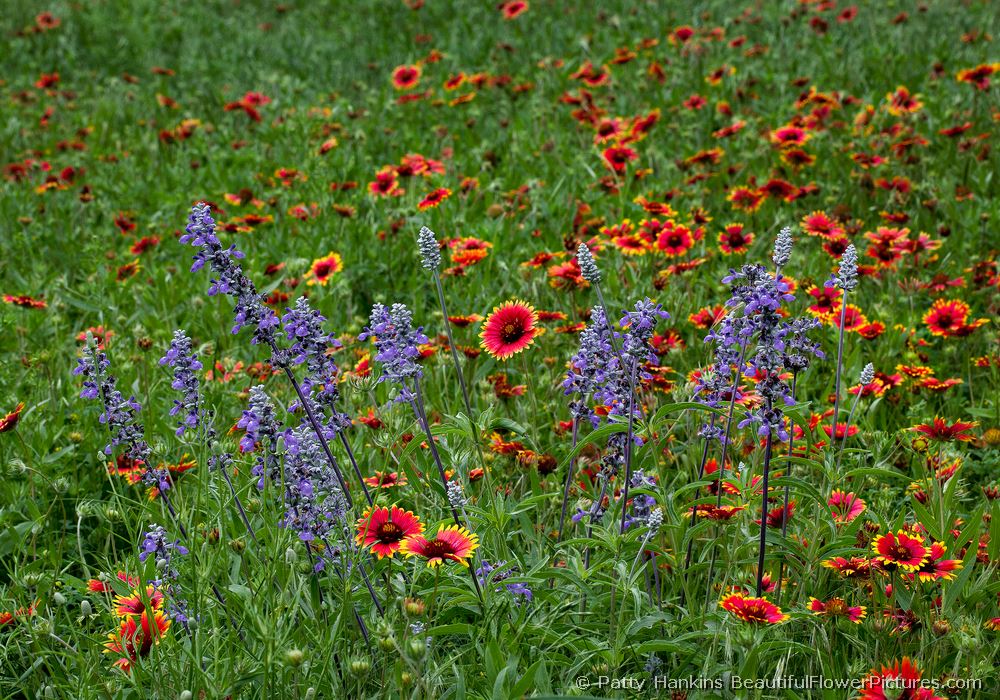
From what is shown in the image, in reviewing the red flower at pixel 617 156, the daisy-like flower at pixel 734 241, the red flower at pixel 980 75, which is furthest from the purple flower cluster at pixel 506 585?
the red flower at pixel 980 75

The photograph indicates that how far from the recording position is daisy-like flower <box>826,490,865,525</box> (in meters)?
2.22

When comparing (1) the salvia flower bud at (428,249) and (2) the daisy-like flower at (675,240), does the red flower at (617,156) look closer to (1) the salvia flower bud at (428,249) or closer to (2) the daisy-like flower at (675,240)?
(2) the daisy-like flower at (675,240)

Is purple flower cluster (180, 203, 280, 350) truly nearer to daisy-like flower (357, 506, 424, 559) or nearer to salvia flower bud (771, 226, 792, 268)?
daisy-like flower (357, 506, 424, 559)

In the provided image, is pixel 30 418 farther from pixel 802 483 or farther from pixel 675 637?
pixel 802 483

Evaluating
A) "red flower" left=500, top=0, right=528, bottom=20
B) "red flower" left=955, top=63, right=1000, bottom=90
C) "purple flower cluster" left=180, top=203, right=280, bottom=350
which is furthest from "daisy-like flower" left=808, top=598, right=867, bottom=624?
"red flower" left=500, top=0, right=528, bottom=20

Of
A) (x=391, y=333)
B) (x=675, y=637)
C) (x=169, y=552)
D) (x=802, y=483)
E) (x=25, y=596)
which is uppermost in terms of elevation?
(x=391, y=333)

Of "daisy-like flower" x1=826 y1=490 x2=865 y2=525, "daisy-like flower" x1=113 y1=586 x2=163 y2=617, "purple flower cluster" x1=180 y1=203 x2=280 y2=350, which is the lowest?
"daisy-like flower" x1=826 y1=490 x2=865 y2=525

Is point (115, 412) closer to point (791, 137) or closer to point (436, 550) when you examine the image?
point (436, 550)

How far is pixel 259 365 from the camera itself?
3.06 m

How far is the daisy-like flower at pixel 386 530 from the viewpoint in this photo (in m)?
1.82

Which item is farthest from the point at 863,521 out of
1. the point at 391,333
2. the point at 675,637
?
the point at 391,333

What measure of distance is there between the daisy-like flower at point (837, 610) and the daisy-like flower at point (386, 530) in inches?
32.9

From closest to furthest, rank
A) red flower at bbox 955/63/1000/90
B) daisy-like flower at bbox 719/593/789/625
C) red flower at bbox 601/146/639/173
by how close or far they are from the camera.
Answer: daisy-like flower at bbox 719/593/789/625 < red flower at bbox 601/146/639/173 < red flower at bbox 955/63/1000/90

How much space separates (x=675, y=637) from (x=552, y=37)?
7025mm
